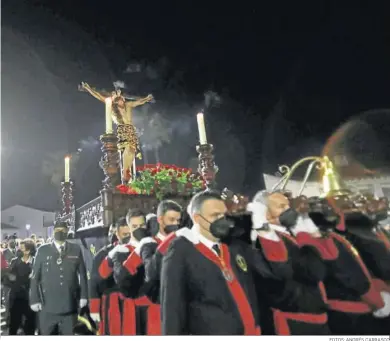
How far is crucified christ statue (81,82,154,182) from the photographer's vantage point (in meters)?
1.96

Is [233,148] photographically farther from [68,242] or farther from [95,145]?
[68,242]

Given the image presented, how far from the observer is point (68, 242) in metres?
1.88

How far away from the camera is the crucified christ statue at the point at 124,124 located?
1964 millimetres

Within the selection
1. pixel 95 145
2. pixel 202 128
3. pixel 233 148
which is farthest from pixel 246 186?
pixel 95 145

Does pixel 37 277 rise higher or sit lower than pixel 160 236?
lower

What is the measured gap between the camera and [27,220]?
6.31 feet

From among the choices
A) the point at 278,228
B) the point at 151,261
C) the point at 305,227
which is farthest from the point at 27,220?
the point at 305,227

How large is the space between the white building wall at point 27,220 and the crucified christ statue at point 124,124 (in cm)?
46

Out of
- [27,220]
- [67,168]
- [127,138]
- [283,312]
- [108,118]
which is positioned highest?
[108,118]

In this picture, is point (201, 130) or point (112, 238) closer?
point (112, 238)

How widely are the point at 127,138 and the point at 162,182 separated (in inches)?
12.4

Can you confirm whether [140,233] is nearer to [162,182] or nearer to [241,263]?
[162,182]

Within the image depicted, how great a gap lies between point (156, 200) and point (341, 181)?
933 millimetres

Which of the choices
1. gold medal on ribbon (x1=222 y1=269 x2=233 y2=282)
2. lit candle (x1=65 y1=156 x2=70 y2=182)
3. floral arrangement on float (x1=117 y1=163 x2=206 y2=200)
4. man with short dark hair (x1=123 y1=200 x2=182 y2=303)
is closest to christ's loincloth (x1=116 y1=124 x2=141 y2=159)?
floral arrangement on float (x1=117 y1=163 x2=206 y2=200)
